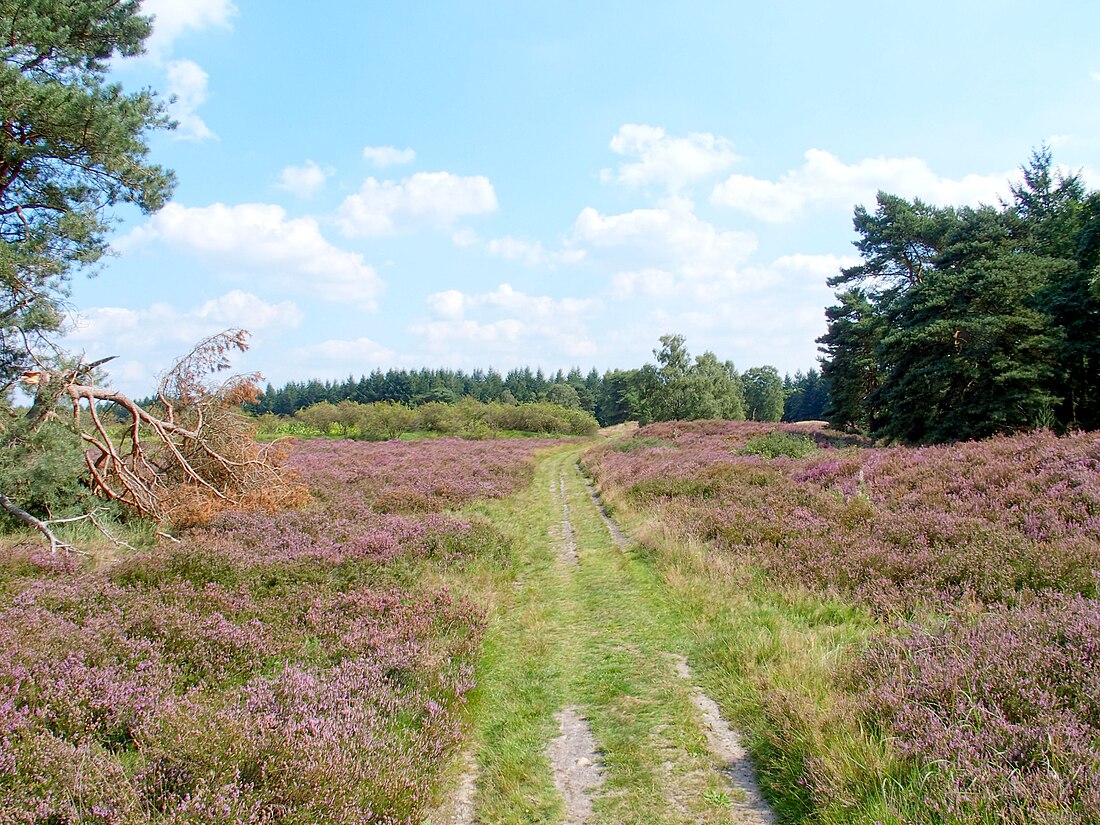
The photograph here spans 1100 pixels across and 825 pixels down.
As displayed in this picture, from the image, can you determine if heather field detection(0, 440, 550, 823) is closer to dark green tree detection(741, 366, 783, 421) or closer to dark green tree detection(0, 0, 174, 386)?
dark green tree detection(0, 0, 174, 386)

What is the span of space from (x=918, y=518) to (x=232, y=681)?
384 inches

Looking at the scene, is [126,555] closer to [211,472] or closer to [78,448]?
[78,448]

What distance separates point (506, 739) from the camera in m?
5.00

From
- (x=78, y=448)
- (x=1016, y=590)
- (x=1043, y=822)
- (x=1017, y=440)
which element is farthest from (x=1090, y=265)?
(x=78, y=448)

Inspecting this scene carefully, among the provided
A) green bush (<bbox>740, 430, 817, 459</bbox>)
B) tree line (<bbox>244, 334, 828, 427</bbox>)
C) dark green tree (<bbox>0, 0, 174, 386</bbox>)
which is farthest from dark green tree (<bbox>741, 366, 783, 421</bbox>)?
dark green tree (<bbox>0, 0, 174, 386</bbox>)

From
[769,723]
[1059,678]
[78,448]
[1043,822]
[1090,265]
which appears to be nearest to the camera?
[1043,822]

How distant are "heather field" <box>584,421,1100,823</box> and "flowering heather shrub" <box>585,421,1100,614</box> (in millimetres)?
35

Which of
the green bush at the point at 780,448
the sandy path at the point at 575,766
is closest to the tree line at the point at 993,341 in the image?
the green bush at the point at 780,448

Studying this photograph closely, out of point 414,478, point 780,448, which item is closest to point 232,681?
point 414,478

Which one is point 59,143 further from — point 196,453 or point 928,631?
point 928,631

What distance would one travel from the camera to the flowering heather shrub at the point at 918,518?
22.0ft

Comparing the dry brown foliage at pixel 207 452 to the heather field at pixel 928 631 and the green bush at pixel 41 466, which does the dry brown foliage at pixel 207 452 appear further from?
the heather field at pixel 928 631

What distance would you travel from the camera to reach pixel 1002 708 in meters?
4.00

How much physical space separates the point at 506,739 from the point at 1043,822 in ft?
12.3
